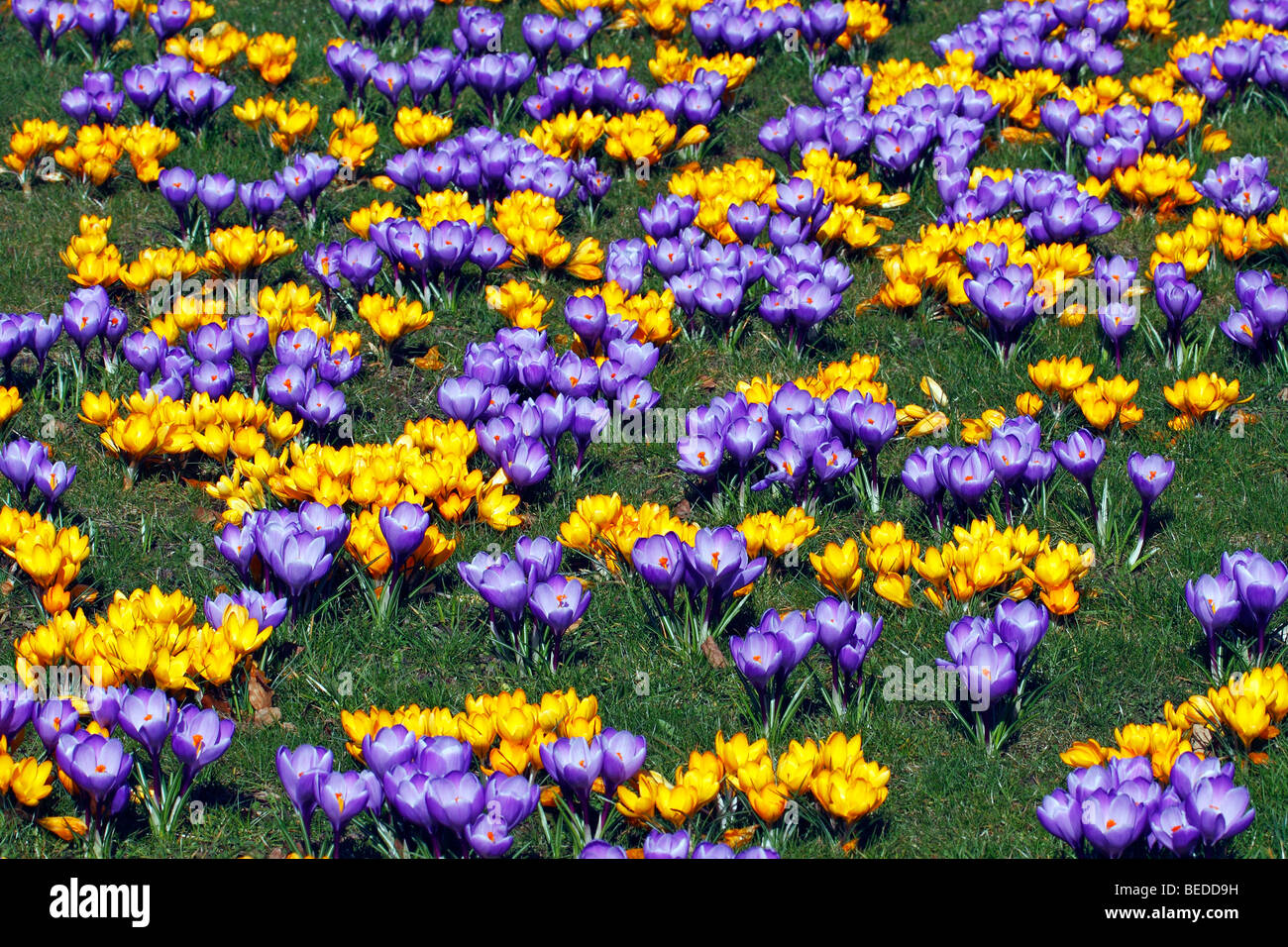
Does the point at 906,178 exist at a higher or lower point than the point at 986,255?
higher

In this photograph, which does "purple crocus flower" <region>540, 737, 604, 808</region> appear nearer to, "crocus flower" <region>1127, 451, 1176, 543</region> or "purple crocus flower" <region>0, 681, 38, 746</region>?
"purple crocus flower" <region>0, 681, 38, 746</region>

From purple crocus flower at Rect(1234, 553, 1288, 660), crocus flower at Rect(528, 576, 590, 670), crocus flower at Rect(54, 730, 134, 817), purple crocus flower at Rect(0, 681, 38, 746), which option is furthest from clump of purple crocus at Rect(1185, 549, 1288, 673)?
purple crocus flower at Rect(0, 681, 38, 746)

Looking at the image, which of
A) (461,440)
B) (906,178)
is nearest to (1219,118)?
(906,178)

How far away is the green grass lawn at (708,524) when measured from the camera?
4.12 meters

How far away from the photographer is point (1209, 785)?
349cm

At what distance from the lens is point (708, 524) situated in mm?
5262

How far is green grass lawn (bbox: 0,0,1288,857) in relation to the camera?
4.12 m

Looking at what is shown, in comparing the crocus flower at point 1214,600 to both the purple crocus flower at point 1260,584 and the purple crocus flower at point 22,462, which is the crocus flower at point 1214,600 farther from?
the purple crocus flower at point 22,462

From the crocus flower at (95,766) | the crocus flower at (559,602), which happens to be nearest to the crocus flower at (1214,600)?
the crocus flower at (559,602)

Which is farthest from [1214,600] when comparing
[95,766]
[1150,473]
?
[95,766]

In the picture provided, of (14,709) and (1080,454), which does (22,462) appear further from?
(1080,454)

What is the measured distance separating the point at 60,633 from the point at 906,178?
16.8 feet
